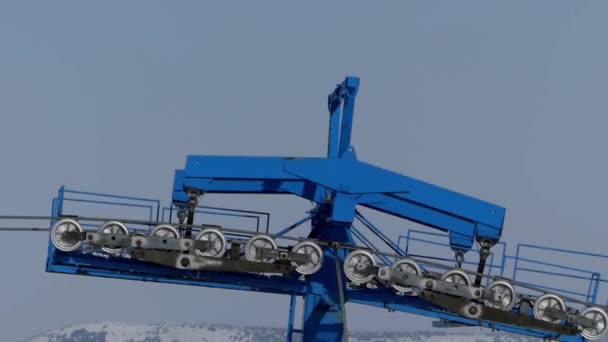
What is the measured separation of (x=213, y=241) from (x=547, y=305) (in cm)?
762

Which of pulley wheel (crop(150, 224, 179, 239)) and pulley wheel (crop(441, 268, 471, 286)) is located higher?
pulley wheel (crop(150, 224, 179, 239))

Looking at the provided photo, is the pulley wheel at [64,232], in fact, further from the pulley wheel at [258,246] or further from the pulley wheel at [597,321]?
the pulley wheel at [597,321]

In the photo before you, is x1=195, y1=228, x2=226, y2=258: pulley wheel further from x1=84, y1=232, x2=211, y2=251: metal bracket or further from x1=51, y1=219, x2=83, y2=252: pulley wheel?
x1=51, y1=219, x2=83, y2=252: pulley wheel

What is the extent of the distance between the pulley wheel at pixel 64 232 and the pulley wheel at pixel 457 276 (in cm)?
802

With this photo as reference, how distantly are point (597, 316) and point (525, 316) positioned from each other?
1711 millimetres

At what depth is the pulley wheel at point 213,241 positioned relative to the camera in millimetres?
40000

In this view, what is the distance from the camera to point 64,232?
40.1 metres

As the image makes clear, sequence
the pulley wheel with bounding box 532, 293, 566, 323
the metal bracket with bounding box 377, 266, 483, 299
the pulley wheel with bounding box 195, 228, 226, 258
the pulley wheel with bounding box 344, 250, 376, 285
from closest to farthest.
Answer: the pulley wheel with bounding box 195, 228, 226, 258, the metal bracket with bounding box 377, 266, 483, 299, the pulley wheel with bounding box 344, 250, 376, 285, the pulley wheel with bounding box 532, 293, 566, 323

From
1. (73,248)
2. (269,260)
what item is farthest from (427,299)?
(73,248)

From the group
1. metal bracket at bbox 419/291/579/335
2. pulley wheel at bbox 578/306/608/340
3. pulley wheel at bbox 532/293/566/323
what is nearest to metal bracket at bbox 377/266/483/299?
metal bracket at bbox 419/291/579/335

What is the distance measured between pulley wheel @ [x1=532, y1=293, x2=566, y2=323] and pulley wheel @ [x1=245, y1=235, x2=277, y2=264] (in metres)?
6.03

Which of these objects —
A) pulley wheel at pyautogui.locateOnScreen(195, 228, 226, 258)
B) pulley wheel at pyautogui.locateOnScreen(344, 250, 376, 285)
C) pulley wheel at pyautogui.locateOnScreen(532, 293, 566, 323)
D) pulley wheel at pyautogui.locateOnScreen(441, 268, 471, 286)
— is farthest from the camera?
pulley wheel at pyautogui.locateOnScreen(532, 293, 566, 323)

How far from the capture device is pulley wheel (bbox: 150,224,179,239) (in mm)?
40125

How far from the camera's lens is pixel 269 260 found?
40.2m
